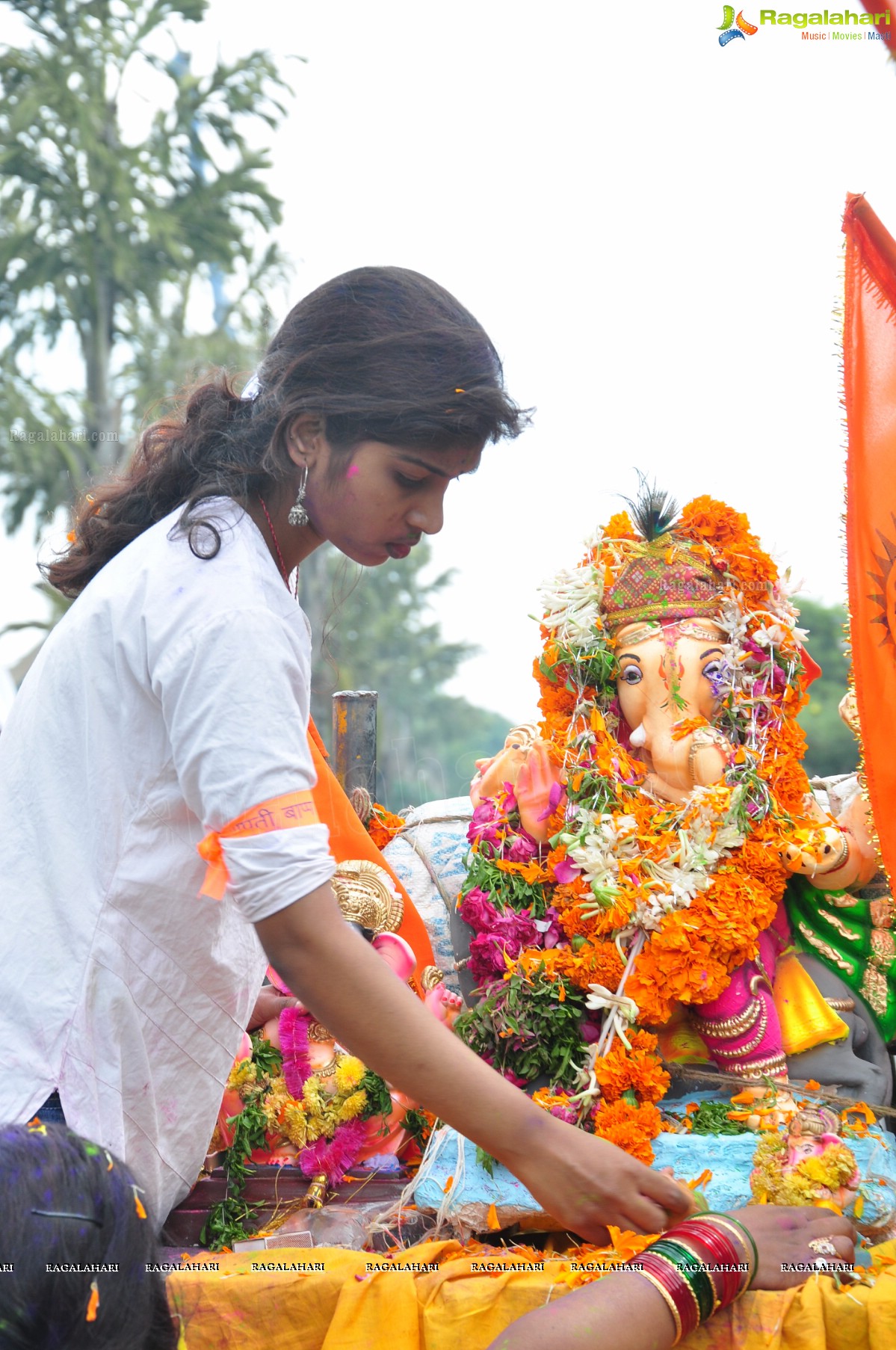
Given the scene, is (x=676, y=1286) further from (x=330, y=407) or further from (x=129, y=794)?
(x=330, y=407)

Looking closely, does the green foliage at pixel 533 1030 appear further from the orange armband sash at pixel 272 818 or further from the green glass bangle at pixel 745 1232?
the orange armband sash at pixel 272 818

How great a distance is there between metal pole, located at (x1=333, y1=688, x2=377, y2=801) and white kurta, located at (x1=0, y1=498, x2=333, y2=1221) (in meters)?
2.20

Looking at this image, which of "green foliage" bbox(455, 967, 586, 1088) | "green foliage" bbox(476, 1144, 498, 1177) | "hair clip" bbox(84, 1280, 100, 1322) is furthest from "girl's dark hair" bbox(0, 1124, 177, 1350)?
"green foliage" bbox(455, 967, 586, 1088)

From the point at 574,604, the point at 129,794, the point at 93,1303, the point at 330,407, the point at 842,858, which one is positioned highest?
the point at 330,407

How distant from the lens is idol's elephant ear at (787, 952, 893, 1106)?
267 centimetres

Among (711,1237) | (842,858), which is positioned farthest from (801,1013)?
(711,1237)

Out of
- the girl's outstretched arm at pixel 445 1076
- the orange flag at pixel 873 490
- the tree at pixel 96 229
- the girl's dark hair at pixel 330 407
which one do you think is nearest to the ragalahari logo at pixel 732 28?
the orange flag at pixel 873 490

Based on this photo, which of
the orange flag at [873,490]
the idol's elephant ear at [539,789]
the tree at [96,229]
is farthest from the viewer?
the tree at [96,229]

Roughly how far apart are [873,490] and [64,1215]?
92.5 inches

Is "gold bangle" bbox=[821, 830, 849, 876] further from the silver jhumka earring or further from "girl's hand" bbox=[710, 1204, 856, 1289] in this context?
the silver jhumka earring

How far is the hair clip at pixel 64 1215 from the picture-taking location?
1.06 m

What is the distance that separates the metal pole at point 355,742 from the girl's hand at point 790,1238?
81.9 inches

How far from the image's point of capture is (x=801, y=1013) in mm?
2744

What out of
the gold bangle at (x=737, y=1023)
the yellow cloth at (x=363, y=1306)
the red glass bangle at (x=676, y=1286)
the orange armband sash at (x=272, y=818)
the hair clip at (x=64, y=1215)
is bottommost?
the yellow cloth at (x=363, y=1306)
